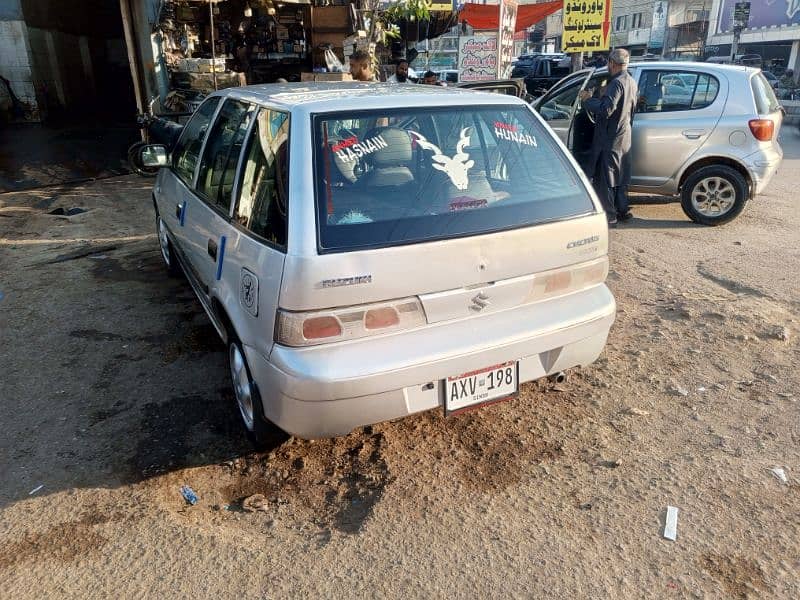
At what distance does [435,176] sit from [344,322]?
2.75 ft

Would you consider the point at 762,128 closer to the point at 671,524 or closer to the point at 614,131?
the point at 614,131

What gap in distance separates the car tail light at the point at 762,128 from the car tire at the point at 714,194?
413mm

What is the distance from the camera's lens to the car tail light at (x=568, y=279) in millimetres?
2904

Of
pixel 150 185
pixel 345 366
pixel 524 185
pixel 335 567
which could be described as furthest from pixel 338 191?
pixel 150 185

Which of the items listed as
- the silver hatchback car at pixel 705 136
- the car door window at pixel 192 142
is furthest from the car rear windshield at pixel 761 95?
the car door window at pixel 192 142

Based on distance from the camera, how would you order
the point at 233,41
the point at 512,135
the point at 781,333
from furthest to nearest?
1. the point at 233,41
2. the point at 781,333
3. the point at 512,135

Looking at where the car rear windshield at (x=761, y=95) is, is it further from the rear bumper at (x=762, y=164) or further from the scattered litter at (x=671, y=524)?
the scattered litter at (x=671, y=524)

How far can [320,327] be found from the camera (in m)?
2.47

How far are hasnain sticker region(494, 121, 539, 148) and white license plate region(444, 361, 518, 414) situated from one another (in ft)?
3.72

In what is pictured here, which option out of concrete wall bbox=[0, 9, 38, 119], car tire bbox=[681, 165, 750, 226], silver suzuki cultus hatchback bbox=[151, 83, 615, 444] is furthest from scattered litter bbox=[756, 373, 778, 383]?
concrete wall bbox=[0, 9, 38, 119]

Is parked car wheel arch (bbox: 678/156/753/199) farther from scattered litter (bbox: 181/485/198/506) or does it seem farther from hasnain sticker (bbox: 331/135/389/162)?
scattered litter (bbox: 181/485/198/506)

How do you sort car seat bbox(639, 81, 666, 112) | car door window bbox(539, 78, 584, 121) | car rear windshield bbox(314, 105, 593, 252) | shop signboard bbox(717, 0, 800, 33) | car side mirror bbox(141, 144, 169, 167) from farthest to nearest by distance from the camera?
shop signboard bbox(717, 0, 800, 33) < car door window bbox(539, 78, 584, 121) < car seat bbox(639, 81, 666, 112) < car side mirror bbox(141, 144, 169, 167) < car rear windshield bbox(314, 105, 593, 252)

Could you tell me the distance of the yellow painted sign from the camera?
1056 centimetres

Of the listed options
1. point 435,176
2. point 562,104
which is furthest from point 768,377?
point 562,104
